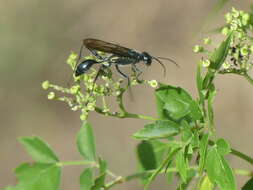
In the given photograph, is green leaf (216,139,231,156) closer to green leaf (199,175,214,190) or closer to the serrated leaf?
green leaf (199,175,214,190)

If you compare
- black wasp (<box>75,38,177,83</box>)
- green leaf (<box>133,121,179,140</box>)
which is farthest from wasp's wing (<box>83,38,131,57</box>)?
green leaf (<box>133,121,179,140</box>)

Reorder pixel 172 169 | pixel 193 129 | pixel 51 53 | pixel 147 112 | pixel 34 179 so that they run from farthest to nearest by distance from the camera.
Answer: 1. pixel 51 53
2. pixel 147 112
3. pixel 34 179
4. pixel 172 169
5. pixel 193 129

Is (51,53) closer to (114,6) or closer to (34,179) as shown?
(114,6)

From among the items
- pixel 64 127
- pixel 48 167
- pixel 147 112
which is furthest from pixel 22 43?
pixel 48 167

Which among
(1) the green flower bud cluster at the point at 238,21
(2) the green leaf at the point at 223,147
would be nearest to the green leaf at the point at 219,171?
(2) the green leaf at the point at 223,147

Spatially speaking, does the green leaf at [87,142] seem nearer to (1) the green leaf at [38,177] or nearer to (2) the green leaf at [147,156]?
(1) the green leaf at [38,177]

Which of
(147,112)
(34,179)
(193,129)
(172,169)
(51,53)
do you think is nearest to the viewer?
(193,129)
